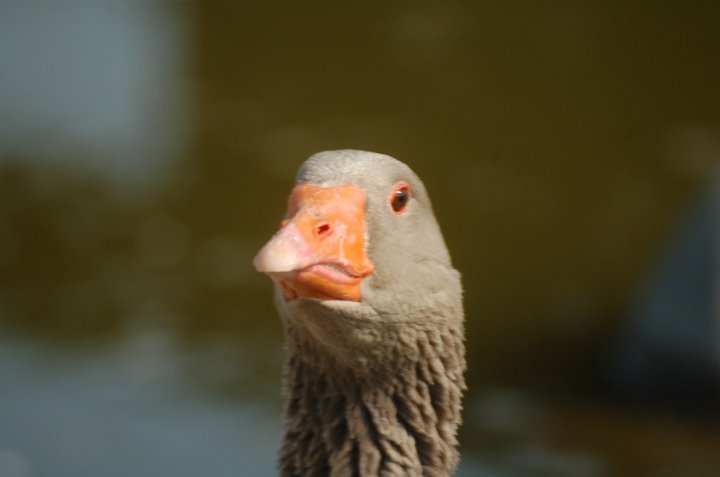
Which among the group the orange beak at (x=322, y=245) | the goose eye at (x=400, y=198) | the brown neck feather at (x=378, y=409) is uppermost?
the goose eye at (x=400, y=198)

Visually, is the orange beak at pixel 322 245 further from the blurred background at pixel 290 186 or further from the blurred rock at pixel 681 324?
the blurred rock at pixel 681 324

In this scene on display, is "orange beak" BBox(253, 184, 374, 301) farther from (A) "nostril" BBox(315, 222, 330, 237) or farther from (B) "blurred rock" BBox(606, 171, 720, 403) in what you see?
(B) "blurred rock" BBox(606, 171, 720, 403)

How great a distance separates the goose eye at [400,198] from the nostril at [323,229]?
1.09 ft

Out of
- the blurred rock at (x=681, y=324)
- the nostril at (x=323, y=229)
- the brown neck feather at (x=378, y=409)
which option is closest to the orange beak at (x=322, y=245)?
the nostril at (x=323, y=229)

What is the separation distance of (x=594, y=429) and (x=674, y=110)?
177 inches

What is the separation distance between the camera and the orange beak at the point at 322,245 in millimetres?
3498

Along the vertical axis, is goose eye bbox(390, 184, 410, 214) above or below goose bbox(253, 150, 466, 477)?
above

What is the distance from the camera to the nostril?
3.62 meters

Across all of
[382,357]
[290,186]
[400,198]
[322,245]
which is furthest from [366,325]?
[290,186]

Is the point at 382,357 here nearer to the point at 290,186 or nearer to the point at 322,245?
the point at 322,245

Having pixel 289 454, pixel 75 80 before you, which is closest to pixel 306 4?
pixel 75 80

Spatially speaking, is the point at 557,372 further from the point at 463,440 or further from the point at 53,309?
the point at 53,309

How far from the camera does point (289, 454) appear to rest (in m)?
4.20

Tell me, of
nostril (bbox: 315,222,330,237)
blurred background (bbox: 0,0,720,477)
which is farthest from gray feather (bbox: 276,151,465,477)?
blurred background (bbox: 0,0,720,477)
